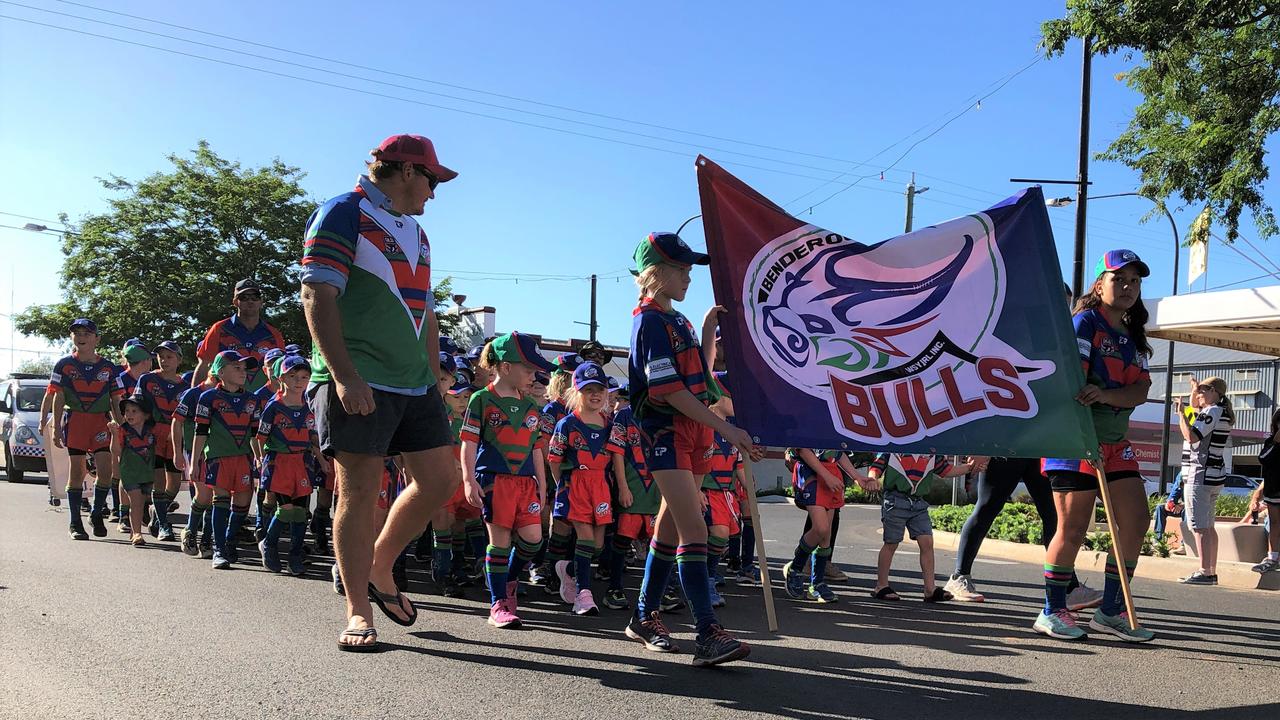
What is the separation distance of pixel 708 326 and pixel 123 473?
24.1 ft

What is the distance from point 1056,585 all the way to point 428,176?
14.1 ft

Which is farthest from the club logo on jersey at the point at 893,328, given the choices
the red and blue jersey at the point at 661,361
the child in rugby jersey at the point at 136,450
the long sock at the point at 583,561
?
the child in rugby jersey at the point at 136,450

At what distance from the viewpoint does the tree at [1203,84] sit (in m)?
11.9

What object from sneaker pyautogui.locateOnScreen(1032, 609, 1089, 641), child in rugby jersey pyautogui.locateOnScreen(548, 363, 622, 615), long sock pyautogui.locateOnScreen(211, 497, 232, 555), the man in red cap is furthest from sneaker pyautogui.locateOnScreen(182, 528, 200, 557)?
sneaker pyautogui.locateOnScreen(1032, 609, 1089, 641)

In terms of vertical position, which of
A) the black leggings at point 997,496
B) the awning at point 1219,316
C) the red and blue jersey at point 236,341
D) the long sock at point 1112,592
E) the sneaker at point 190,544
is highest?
the awning at point 1219,316

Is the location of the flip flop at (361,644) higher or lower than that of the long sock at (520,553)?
lower

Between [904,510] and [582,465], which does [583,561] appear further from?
[904,510]

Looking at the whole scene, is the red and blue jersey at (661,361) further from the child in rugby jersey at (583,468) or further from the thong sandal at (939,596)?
the thong sandal at (939,596)

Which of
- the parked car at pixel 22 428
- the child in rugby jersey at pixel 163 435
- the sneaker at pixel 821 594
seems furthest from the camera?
the parked car at pixel 22 428

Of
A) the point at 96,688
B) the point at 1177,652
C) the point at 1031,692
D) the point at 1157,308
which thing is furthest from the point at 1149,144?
the point at 96,688

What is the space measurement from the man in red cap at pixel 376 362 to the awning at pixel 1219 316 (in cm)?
776

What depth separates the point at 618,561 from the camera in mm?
7250

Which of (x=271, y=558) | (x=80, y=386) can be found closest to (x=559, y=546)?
(x=271, y=558)

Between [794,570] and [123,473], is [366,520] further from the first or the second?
[123,473]
